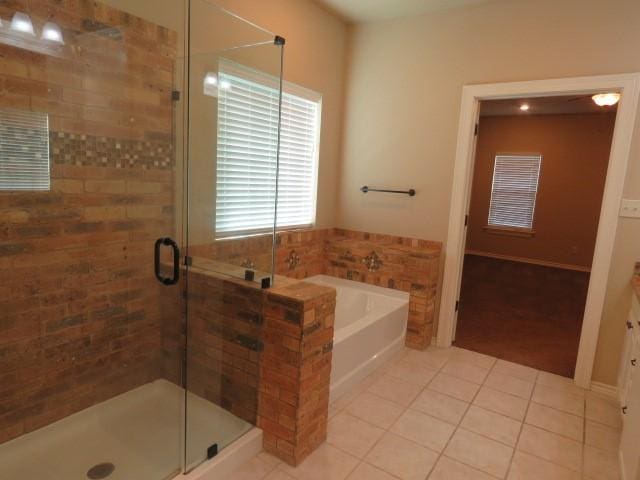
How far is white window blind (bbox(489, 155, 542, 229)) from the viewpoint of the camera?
6.90 m

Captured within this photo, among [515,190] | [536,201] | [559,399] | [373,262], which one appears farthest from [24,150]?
[536,201]

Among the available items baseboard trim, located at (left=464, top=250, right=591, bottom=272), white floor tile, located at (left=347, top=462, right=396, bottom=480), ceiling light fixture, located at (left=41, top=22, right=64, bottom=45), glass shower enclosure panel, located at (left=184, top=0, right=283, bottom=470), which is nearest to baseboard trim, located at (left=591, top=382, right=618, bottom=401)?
white floor tile, located at (left=347, top=462, right=396, bottom=480)

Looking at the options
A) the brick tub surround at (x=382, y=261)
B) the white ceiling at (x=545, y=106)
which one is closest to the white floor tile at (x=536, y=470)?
the brick tub surround at (x=382, y=261)

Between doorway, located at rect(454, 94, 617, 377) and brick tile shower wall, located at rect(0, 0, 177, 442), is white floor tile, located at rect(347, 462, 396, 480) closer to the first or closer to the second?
brick tile shower wall, located at rect(0, 0, 177, 442)

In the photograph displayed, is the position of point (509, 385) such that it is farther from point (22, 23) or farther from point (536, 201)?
point (536, 201)

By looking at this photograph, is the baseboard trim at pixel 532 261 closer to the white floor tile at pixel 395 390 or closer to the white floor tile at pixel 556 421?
the white floor tile at pixel 556 421

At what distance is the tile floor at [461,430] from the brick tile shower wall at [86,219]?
1.00 meters

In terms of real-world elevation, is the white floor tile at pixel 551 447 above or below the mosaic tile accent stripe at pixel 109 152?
below

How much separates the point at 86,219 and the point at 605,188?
3.19 meters

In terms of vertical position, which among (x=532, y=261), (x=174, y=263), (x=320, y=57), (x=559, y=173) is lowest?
(x=532, y=261)

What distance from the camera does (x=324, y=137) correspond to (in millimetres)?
3572

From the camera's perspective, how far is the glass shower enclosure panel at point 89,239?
1.71 meters

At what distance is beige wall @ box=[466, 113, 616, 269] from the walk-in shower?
Answer: 5.93 metres

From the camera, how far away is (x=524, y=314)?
4340mm
